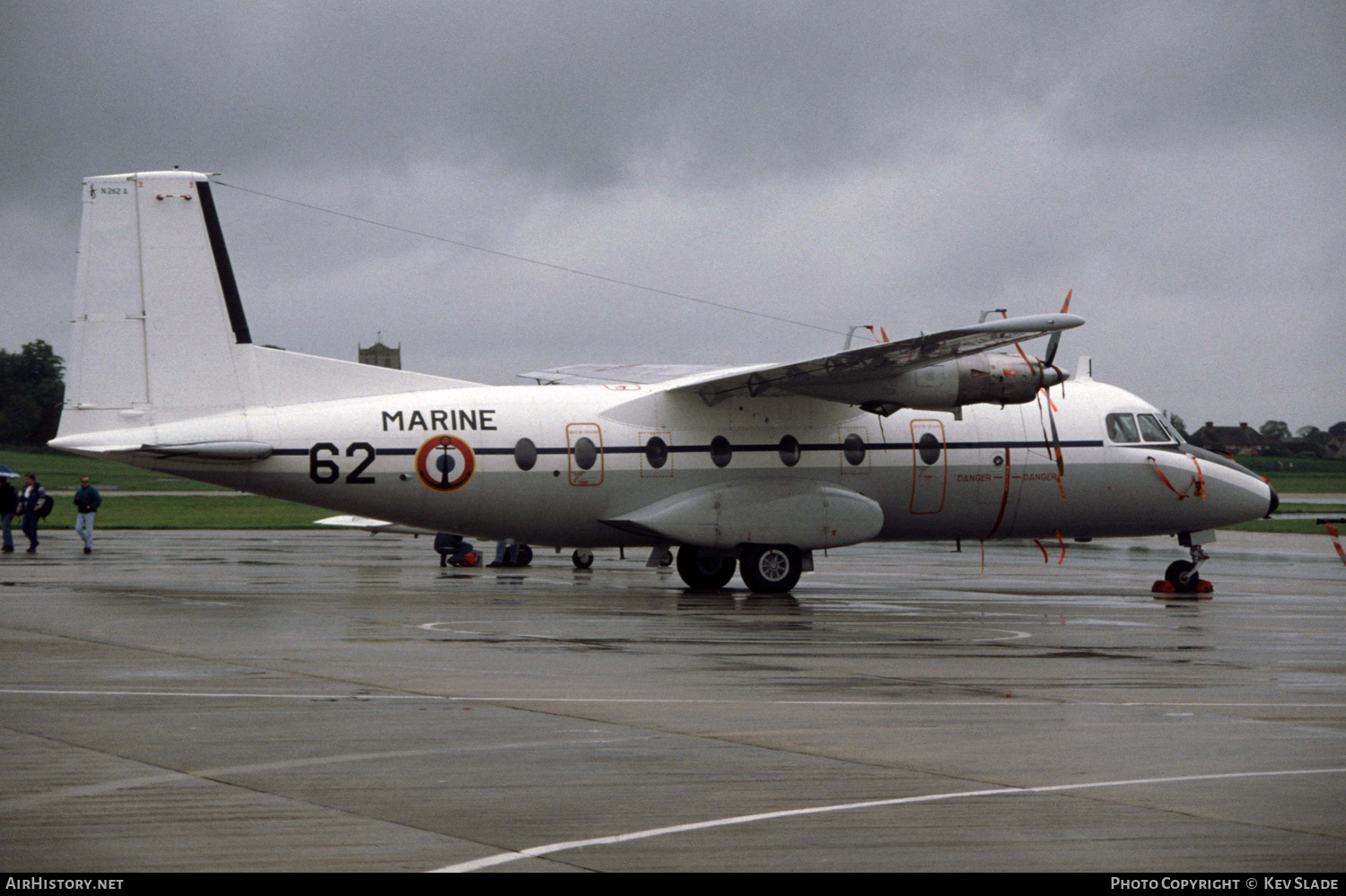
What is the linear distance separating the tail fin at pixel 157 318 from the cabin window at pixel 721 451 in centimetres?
667

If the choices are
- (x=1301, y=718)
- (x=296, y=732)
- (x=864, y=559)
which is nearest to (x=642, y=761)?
(x=296, y=732)

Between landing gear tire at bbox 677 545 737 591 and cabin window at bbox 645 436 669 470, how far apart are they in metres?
2.04

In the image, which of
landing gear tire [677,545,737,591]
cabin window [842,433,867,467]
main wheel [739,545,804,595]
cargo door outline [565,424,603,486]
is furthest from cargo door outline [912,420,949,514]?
cargo door outline [565,424,603,486]

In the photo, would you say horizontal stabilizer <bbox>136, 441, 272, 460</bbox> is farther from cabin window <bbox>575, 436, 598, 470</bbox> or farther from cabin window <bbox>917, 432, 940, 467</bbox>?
cabin window <bbox>917, 432, 940, 467</bbox>

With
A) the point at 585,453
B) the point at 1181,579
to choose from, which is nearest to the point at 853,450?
the point at 585,453

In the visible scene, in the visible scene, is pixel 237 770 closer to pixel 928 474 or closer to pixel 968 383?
pixel 968 383

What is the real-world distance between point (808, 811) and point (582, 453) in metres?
15.1

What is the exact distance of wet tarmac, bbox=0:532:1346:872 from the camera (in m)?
6.43

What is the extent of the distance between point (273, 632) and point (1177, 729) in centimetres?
992

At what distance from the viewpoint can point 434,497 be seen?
2147 centimetres

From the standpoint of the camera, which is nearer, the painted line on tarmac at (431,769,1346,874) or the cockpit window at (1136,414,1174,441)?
the painted line on tarmac at (431,769,1346,874)

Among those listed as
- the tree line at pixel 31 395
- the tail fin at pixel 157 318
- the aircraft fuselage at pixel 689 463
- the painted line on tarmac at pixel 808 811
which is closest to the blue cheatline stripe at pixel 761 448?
the aircraft fuselage at pixel 689 463

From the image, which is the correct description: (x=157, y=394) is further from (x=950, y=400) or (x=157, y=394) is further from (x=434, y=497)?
(x=950, y=400)

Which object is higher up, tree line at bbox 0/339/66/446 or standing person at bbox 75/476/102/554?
tree line at bbox 0/339/66/446
